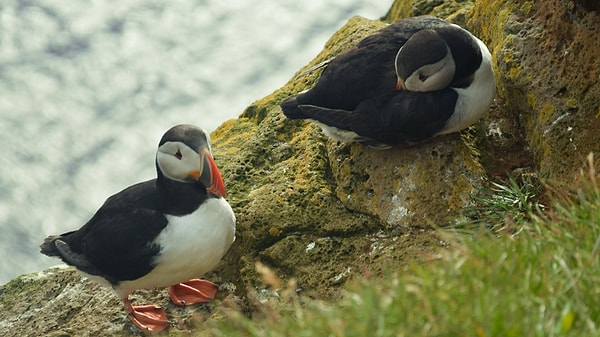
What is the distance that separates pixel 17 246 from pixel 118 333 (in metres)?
8.77

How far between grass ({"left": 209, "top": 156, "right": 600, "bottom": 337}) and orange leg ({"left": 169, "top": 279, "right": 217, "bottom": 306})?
2.67m

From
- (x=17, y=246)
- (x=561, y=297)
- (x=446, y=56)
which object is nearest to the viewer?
(x=561, y=297)

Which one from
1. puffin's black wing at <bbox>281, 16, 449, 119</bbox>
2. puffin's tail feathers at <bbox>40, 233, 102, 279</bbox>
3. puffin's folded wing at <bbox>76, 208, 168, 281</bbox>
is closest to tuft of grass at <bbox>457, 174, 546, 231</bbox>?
puffin's black wing at <bbox>281, 16, 449, 119</bbox>

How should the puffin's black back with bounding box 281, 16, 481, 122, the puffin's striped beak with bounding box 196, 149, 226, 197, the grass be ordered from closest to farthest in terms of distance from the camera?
1. the grass
2. the puffin's striped beak with bounding box 196, 149, 226, 197
3. the puffin's black back with bounding box 281, 16, 481, 122

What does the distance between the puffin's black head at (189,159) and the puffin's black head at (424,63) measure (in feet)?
4.63

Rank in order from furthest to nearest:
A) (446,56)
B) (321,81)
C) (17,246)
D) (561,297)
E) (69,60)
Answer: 1. (69,60)
2. (17,246)
3. (321,81)
4. (446,56)
5. (561,297)

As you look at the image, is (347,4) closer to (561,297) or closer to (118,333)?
(118,333)

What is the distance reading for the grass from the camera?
3.37 metres

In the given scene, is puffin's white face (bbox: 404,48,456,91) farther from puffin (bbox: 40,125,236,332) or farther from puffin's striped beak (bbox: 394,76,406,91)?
puffin (bbox: 40,125,236,332)

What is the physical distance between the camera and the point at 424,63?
20.2ft

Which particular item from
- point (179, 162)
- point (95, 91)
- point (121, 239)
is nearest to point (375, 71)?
point (179, 162)

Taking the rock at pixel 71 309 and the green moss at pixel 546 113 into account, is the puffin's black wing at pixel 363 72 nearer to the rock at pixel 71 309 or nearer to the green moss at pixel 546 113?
the green moss at pixel 546 113

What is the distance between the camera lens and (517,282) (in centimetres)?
362

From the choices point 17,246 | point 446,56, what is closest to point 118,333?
point 446,56
